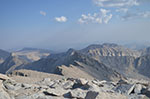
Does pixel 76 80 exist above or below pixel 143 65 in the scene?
above

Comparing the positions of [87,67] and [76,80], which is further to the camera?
[87,67]

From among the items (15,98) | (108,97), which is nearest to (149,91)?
(108,97)

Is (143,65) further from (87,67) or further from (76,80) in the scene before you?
(76,80)

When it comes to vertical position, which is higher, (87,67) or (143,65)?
(87,67)

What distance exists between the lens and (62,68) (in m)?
76.3

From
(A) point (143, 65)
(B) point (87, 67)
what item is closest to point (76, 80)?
(B) point (87, 67)

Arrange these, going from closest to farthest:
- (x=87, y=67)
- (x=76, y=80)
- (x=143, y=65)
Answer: (x=76, y=80) → (x=87, y=67) → (x=143, y=65)

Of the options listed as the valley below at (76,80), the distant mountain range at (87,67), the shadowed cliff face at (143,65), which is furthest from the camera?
the shadowed cliff face at (143,65)

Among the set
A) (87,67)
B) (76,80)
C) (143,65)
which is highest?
(76,80)

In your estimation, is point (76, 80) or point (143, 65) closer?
point (76, 80)

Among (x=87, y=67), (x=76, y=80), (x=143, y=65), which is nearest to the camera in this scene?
(x=76, y=80)

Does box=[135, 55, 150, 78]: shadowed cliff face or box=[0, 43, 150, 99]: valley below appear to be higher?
box=[0, 43, 150, 99]: valley below

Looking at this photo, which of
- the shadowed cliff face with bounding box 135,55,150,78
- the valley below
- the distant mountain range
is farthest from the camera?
the shadowed cliff face with bounding box 135,55,150,78

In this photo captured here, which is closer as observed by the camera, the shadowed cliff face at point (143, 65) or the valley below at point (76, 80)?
the valley below at point (76, 80)
